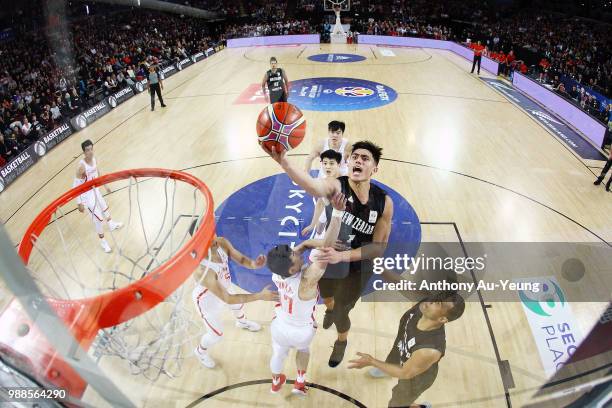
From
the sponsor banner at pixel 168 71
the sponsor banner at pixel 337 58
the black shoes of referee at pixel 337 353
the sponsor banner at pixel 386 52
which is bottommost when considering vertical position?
the black shoes of referee at pixel 337 353

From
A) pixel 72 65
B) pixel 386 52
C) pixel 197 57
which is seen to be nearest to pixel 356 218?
pixel 72 65

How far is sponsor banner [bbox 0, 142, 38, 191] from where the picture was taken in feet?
26.5

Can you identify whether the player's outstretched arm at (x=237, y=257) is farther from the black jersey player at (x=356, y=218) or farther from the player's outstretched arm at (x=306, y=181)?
the player's outstretched arm at (x=306, y=181)

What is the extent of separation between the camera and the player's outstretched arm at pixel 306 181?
3.08m

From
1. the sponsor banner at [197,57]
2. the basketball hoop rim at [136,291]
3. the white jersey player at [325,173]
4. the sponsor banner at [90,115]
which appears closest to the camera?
the basketball hoop rim at [136,291]

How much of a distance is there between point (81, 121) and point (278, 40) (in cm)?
1668

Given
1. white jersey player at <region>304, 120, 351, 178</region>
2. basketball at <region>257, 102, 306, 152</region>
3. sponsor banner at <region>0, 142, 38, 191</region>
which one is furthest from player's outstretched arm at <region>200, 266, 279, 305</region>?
sponsor banner at <region>0, 142, 38, 191</region>

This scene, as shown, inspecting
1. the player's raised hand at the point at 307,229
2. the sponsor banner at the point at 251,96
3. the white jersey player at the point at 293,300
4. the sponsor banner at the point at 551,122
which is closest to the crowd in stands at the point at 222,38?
the sponsor banner at the point at 551,122

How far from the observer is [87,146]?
571 cm

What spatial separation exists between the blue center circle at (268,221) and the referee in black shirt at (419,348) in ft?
7.55

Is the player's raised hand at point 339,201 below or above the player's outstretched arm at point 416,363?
above

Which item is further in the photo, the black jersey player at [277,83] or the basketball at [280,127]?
the black jersey player at [277,83]

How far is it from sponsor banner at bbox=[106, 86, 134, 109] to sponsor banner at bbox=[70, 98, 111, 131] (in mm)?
213

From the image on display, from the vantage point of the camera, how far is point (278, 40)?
25031 millimetres
